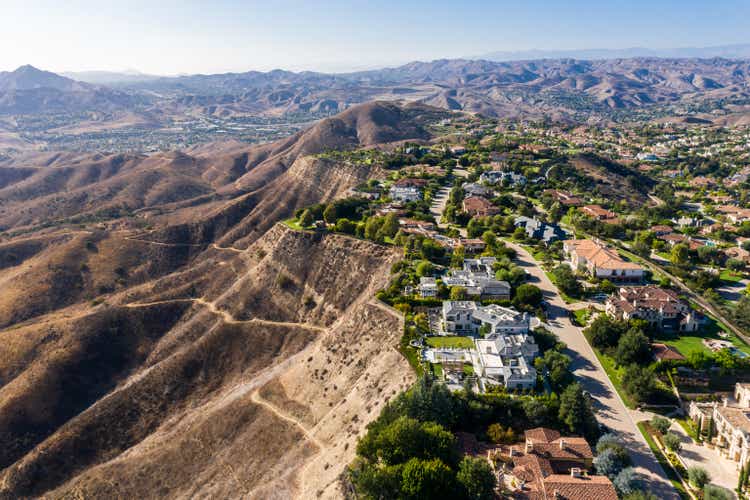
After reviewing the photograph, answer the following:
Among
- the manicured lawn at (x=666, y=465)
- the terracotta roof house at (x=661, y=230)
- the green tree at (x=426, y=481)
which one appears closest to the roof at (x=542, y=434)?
the manicured lawn at (x=666, y=465)

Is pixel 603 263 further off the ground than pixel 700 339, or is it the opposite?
pixel 603 263

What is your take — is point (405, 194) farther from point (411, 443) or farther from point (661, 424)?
point (411, 443)

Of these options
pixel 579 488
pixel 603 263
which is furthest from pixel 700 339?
pixel 579 488

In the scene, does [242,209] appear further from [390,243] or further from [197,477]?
[197,477]

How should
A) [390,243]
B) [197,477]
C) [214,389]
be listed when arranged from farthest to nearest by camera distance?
[390,243] → [214,389] → [197,477]

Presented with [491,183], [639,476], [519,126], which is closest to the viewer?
[639,476]

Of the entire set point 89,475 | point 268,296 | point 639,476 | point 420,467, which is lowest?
point 89,475

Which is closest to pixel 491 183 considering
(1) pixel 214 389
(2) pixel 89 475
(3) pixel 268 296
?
(3) pixel 268 296
